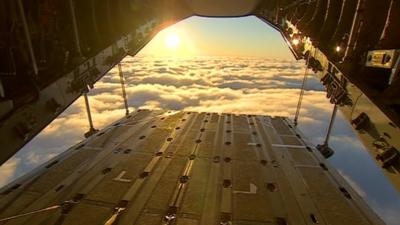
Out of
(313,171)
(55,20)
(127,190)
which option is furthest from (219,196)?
(55,20)

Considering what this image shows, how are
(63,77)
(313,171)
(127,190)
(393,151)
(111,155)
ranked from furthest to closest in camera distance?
1. (111,155)
2. (313,171)
3. (127,190)
4. (63,77)
5. (393,151)

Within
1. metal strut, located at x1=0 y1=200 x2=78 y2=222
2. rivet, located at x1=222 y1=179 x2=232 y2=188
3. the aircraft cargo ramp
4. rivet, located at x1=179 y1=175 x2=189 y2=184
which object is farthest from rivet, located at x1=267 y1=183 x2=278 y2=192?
metal strut, located at x1=0 y1=200 x2=78 y2=222

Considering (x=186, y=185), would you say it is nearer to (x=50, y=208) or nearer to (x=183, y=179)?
(x=183, y=179)

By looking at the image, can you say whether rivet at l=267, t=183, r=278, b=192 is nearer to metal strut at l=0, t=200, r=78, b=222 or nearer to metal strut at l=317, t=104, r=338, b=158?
metal strut at l=317, t=104, r=338, b=158

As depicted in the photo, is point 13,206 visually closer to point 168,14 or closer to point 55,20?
point 55,20

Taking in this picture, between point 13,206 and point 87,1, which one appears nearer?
point 13,206

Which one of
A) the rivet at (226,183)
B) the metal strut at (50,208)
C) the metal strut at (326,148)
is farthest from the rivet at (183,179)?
the metal strut at (326,148)

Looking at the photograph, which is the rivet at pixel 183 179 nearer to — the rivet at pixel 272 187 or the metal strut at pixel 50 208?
the rivet at pixel 272 187

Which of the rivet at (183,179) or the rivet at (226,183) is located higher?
the rivet at (183,179)

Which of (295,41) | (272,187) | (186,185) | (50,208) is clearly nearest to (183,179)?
(186,185)

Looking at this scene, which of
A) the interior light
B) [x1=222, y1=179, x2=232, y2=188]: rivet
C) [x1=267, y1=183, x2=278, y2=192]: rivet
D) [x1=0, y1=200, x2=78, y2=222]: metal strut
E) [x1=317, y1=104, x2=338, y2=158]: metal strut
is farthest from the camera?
[x1=317, y1=104, x2=338, y2=158]: metal strut

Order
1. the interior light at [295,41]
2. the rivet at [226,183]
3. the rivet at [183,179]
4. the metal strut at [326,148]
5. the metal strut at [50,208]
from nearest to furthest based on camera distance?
1. the metal strut at [50,208]
2. the rivet at [226,183]
3. the rivet at [183,179]
4. the interior light at [295,41]
5. the metal strut at [326,148]
